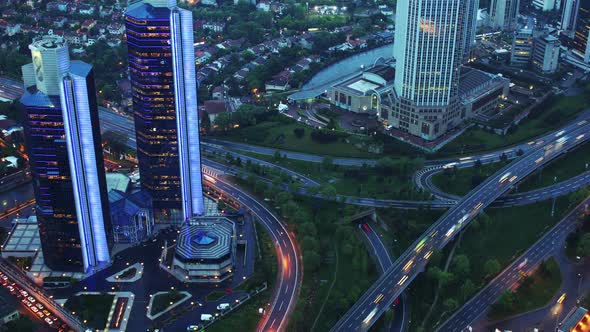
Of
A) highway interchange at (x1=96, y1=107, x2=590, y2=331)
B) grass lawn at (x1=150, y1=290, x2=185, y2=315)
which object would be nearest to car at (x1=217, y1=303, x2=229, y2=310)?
grass lawn at (x1=150, y1=290, x2=185, y2=315)

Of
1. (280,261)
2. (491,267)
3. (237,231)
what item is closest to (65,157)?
(237,231)

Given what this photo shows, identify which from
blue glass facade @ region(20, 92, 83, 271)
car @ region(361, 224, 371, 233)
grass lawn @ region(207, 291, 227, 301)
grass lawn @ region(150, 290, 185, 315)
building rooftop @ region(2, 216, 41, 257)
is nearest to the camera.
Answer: blue glass facade @ region(20, 92, 83, 271)

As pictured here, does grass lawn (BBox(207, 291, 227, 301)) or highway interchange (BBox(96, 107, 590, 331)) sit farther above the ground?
highway interchange (BBox(96, 107, 590, 331))

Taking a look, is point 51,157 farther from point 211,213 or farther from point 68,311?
point 211,213

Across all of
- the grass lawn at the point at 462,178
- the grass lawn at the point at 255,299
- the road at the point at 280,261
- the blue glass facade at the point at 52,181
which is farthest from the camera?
the grass lawn at the point at 462,178

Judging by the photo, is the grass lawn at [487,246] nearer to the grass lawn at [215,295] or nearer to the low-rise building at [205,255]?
the grass lawn at [215,295]

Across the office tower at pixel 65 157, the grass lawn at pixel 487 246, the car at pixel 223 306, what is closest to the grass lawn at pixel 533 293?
the grass lawn at pixel 487 246

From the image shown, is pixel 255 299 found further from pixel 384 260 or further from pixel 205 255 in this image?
pixel 384 260

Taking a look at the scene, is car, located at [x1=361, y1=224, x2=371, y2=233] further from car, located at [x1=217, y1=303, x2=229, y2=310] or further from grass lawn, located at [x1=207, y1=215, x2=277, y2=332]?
car, located at [x1=217, y1=303, x2=229, y2=310]
